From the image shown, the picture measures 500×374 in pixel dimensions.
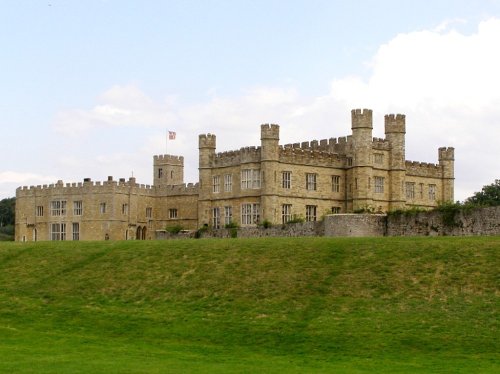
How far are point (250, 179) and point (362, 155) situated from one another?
917cm

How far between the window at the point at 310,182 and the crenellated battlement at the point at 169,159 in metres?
29.1

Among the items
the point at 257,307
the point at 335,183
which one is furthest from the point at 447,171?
the point at 257,307

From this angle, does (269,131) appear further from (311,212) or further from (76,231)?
(76,231)

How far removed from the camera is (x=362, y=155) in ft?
247

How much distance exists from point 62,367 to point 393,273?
51.7 feet

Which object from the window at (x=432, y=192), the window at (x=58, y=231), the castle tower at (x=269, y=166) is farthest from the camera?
the window at (x=58, y=231)

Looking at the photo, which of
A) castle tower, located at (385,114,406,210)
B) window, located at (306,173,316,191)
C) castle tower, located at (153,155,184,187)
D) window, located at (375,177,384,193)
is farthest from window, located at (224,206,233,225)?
castle tower, located at (153,155,184,187)

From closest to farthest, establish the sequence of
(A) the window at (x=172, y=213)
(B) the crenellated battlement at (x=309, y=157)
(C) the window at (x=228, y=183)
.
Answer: (B) the crenellated battlement at (x=309, y=157) < (C) the window at (x=228, y=183) < (A) the window at (x=172, y=213)

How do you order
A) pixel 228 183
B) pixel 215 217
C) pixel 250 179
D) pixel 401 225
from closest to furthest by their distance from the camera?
pixel 401 225
pixel 250 179
pixel 228 183
pixel 215 217

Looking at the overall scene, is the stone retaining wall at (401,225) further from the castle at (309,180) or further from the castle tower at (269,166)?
the castle at (309,180)

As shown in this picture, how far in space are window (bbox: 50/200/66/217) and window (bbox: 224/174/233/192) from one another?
2194 centimetres

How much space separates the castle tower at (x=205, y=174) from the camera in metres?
77.1

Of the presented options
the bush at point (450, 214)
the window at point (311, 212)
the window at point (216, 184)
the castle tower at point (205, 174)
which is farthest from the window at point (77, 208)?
the bush at point (450, 214)

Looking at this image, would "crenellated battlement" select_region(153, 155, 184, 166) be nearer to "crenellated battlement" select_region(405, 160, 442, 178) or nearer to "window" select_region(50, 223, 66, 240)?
"window" select_region(50, 223, 66, 240)
